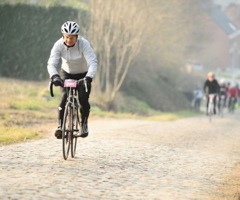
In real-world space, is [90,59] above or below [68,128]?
above

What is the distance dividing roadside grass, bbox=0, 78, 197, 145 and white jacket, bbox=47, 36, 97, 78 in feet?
10.6

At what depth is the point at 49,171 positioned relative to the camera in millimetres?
9875

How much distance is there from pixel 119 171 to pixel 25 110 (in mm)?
12445

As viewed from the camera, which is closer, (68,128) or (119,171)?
(119,171)

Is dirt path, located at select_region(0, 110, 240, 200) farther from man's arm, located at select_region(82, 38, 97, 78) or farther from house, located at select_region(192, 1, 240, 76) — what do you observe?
house, located at select_region(192, 1, 240, 76)

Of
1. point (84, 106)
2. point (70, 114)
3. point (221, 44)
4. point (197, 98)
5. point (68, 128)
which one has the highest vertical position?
point (221, 44)

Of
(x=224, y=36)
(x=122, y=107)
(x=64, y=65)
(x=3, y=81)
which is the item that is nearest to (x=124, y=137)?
(x=64, y=65)

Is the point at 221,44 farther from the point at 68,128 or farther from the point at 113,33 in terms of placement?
the point at 68,128

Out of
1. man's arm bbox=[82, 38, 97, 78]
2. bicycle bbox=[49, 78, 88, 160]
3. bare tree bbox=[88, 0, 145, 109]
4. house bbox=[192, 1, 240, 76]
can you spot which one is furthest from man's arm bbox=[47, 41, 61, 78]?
house bbox=[192, 1, 240, 76]

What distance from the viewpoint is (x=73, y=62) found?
11.1 m

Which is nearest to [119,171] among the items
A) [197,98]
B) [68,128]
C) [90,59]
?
[68,128]

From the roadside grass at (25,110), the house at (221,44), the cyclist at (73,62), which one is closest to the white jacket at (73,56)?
the cyclist at (73,62)

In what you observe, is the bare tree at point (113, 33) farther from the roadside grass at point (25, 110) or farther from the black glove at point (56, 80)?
the black glove at point (56, 80)

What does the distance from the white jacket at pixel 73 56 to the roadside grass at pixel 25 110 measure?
323cm
